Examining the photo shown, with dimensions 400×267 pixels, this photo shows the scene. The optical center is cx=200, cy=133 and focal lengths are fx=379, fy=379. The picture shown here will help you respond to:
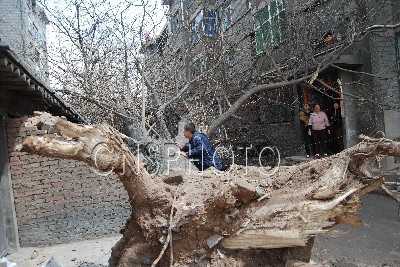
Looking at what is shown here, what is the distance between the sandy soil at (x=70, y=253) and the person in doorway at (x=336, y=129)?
720cm

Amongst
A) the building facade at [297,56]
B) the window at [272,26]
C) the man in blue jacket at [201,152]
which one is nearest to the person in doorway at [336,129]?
the building facade at [297,56]

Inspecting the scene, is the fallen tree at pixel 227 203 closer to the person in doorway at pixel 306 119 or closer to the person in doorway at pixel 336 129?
the person in doorway at pixel 306 119

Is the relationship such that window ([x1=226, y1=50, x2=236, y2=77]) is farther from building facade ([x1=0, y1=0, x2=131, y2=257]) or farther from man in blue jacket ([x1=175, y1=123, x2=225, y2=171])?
man in blue jacket ([x1=175, y1=123, x2=225, y2=171])

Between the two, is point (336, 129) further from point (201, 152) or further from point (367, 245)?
point (201, 152)

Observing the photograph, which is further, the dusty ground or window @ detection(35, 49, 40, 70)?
window @ detection(35, 49, 40, 70)

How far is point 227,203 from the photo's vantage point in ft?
10.9

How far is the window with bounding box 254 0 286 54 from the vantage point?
10320 millimetres

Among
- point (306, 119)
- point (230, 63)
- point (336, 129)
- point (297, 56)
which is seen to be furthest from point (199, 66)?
point (336, 129)

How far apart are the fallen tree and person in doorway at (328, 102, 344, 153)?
326 inches

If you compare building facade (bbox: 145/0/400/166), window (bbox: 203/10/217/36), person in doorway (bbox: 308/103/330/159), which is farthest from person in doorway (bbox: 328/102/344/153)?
window (bbox: 203/10/217/36)

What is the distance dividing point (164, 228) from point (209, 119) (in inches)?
290

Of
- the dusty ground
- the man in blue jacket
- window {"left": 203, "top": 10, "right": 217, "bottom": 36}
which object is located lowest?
the dusty ground

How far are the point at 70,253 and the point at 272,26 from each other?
289 inches

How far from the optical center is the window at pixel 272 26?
33.9 feet
